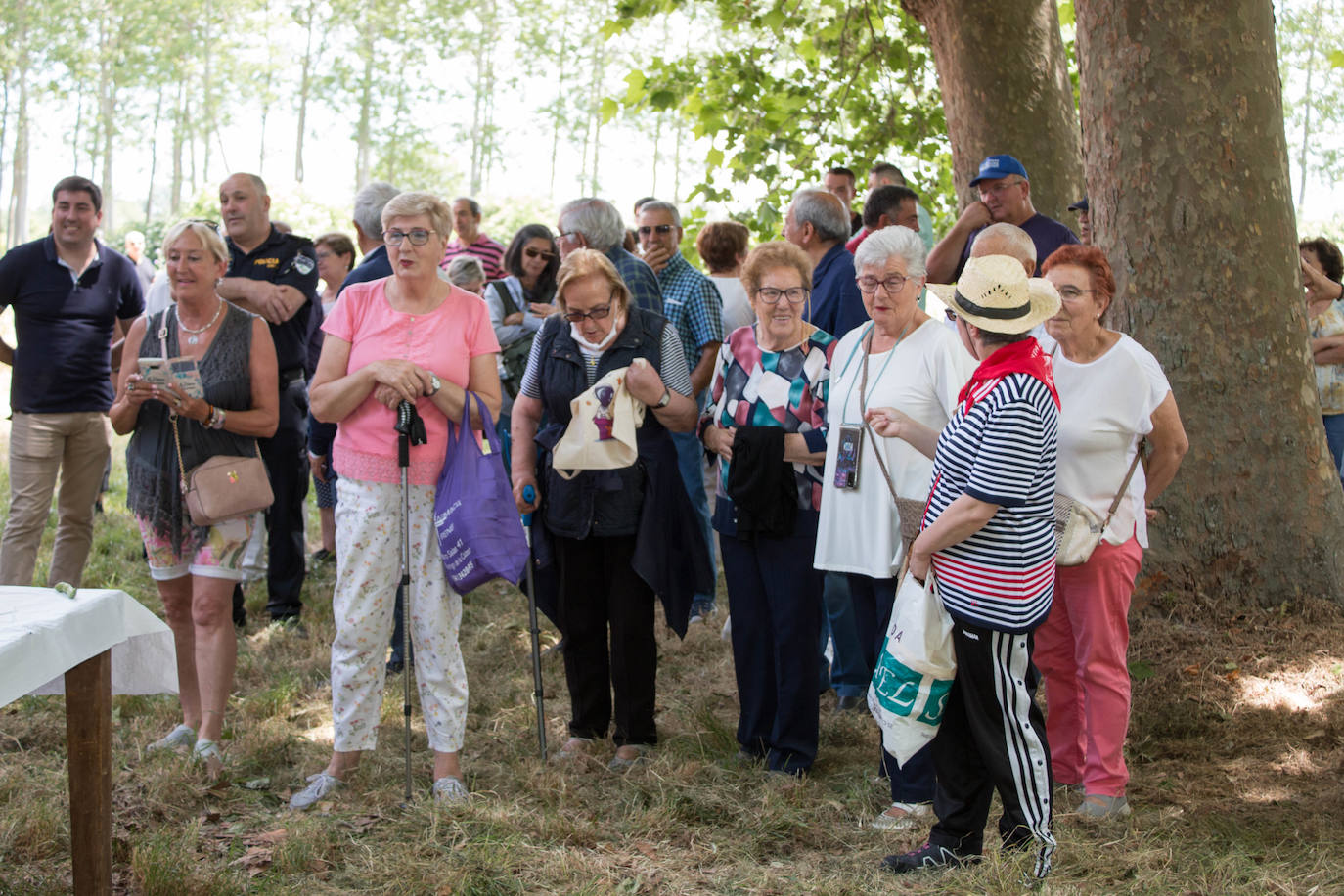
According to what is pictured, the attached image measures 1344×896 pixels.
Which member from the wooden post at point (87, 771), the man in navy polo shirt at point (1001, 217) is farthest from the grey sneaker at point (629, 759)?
the man in navy polo shirt at point (1001, 217)

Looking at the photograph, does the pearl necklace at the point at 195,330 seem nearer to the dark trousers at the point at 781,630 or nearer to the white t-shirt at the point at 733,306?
the dark trousers at the point at 781,630

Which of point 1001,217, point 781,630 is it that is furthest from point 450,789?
point 1001,217

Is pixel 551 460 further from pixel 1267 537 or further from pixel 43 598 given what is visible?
pixel 1267 537

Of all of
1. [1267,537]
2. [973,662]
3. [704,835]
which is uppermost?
[1267,537]

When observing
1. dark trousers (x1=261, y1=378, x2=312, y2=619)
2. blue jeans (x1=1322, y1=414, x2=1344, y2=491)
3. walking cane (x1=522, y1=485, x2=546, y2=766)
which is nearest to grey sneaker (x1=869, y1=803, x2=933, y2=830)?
walking cane (x1=522, y1=485, x2=546, y2=766)

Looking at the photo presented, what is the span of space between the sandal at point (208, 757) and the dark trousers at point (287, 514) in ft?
6.94

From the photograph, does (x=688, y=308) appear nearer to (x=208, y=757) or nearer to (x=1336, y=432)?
(x=208, y=757)

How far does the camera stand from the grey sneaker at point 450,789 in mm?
4336

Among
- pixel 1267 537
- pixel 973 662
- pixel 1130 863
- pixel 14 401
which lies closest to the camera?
pixel 973 662

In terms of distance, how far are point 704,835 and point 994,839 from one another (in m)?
0.98

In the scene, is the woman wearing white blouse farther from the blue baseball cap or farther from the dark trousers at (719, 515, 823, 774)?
the blue baseball cap

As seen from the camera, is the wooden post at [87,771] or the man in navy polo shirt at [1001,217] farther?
the man in navy polo shirt at [1001,217]

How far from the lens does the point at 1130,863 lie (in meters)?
3.68

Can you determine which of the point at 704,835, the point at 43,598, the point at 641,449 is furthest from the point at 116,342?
the point at 704,835
